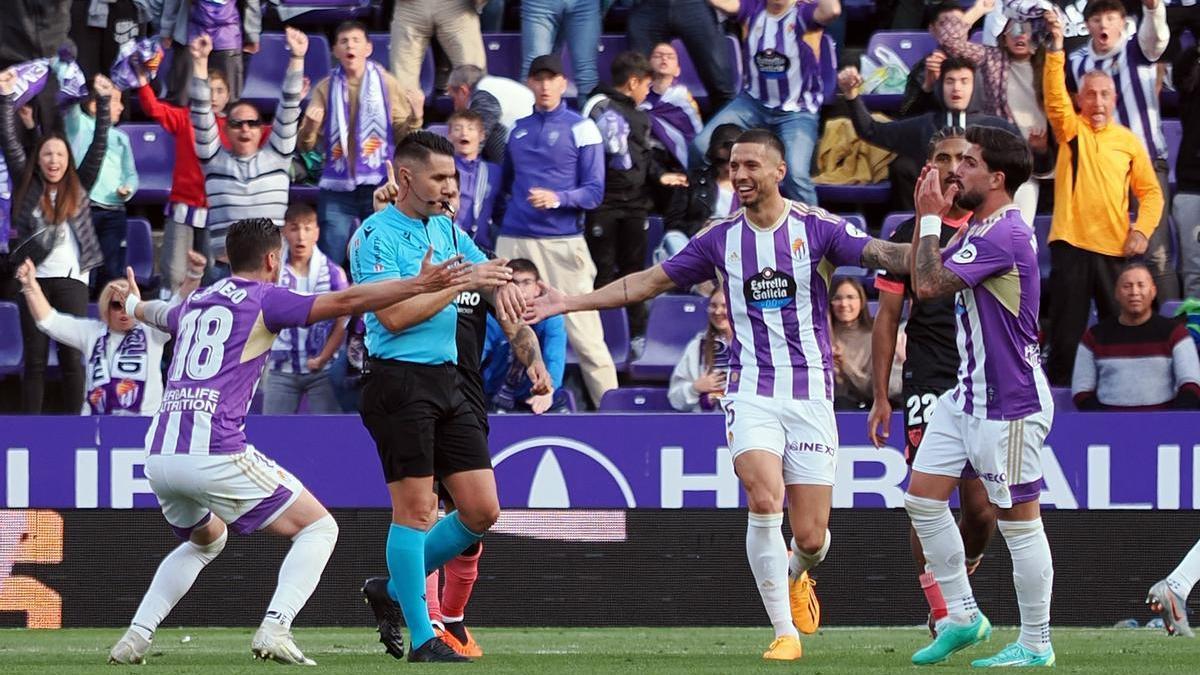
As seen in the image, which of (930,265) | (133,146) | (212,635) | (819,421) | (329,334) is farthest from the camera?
(133,146)

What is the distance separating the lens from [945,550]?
7.61 m

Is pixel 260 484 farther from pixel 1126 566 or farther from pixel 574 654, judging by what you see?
pixel 1126 566

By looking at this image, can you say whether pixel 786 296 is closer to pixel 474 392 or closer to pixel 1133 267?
pixel 474 392

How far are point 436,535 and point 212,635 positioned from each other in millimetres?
2579

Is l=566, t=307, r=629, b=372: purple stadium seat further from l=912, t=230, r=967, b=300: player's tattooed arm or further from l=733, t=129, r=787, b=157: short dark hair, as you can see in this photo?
l=912, t=230, r=967, b=300: player's tattooed arm

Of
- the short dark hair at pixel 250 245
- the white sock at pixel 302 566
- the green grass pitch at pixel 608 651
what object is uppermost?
the short dark hair at pixel 250 245

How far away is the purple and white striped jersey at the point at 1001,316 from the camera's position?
288 inches

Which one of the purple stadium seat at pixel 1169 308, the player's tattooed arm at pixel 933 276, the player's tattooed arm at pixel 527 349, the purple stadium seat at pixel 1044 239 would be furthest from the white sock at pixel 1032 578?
the purple stadium seat at pixel 1044 239

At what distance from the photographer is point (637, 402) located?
39.9 feet

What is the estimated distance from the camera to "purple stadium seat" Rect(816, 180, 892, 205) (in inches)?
545

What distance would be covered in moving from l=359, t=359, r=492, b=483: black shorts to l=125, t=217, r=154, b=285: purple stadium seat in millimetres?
6488

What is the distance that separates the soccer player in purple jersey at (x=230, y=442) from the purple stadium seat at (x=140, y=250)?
6.26m

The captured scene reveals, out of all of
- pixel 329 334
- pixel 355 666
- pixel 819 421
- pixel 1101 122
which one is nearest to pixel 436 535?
pixel 355 666

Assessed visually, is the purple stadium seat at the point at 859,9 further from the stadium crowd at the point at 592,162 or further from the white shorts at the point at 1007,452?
the white shorts at the point at 1007,452
